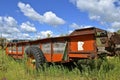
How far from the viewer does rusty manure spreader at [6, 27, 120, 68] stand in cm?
767

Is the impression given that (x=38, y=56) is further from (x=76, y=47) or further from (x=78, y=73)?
(x=78, y=73)

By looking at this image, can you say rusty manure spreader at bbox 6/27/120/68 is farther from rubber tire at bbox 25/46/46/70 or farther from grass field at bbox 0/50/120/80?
grass field at bbox 0/50/120/80

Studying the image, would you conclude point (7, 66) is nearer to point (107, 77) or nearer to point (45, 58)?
point (45, 58)

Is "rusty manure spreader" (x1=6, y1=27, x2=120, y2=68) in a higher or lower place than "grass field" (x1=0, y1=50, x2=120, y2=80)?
higher

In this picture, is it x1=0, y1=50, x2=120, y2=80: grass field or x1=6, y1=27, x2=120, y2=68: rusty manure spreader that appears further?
x1=6, y1=27, x2=120, y2=68: rusty manure spreader

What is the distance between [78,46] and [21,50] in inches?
199

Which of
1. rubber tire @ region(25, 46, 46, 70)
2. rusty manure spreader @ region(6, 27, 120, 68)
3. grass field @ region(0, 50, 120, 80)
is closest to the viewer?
grass field @ region(0, 50, 120, 80)

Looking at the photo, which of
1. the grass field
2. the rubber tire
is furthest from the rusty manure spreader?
the grass field

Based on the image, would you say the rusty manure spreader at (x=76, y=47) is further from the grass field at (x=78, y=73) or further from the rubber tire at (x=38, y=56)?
the grass field at (x=78, y=73)

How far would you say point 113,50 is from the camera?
7.79m

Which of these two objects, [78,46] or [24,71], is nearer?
[78,46]

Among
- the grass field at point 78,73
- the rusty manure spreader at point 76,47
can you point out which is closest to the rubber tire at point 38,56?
the rusty manure spreader at point 76,47

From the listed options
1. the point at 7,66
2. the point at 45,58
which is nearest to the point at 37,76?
the point at 45,58

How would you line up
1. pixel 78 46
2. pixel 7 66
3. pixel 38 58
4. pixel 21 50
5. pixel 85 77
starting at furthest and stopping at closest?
pixel 21 50
pixel 7 66
pixel 38 58
pixel 78 46
pixel 85 77
